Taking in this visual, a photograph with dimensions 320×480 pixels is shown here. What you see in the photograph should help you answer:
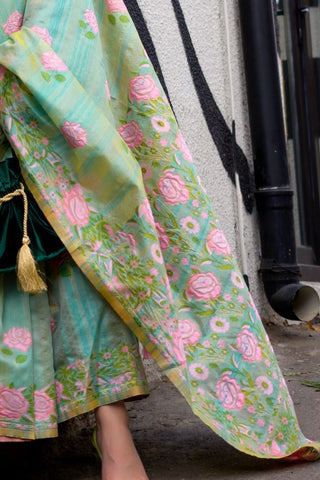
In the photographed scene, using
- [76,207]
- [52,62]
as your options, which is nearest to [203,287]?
[76,207]

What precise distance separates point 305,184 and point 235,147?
1623mm

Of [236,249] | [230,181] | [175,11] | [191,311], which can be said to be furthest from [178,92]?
[191,311]

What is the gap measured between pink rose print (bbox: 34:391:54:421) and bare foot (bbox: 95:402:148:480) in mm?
103

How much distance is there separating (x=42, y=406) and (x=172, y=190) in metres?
0.58

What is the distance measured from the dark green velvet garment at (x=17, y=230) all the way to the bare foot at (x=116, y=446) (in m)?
0.36

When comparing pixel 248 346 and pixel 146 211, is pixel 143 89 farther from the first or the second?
pixel 248 346

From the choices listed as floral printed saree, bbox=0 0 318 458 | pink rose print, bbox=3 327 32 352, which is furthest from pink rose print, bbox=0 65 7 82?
pink rose print, bbox=3 327 32 352

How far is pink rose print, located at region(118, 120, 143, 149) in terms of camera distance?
177 centimetres

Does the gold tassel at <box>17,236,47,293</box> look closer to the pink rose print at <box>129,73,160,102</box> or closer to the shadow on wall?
the pink rose print at <box>129,73,160,102</box>

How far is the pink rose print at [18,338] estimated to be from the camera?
156cm

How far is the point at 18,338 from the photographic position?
5.14 feet

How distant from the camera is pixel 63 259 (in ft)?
5.35

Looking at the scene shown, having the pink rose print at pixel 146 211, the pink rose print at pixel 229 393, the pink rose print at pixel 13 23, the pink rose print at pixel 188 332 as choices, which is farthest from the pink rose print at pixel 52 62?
the pink rose print at pixel 229 393

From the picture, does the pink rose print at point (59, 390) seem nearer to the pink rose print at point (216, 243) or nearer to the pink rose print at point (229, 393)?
the pink rose print at point (229, 393)
